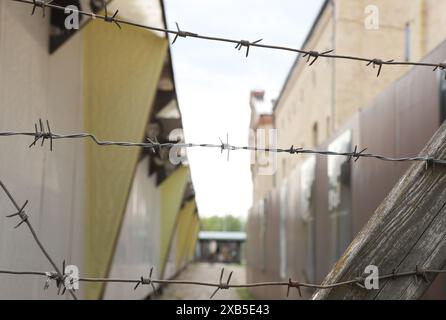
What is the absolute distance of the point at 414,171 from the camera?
75.9 inches

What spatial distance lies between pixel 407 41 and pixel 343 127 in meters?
10.7

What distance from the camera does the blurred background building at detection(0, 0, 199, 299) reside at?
4.36m

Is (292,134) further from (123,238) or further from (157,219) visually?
(123,238)

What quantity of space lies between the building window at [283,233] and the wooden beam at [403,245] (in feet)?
36.8

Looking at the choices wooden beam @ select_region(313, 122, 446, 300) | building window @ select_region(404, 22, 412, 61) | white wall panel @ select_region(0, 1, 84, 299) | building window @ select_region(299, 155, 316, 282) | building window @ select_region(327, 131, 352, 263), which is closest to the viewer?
wooden beam @ select_region(313, 122, 446, 300)

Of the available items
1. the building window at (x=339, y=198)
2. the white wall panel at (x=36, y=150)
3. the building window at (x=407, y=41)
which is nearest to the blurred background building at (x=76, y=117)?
the white wall panel at (x=36, y=150)

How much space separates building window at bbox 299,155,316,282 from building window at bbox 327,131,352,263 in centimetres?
129

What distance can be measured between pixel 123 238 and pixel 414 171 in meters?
9.47

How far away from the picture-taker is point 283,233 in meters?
13.7

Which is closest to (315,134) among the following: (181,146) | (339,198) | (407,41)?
(407,41)

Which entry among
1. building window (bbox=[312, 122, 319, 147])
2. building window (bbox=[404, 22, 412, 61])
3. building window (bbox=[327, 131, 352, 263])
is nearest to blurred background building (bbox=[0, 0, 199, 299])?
building window (bbox=[327, 131, 352, 263])

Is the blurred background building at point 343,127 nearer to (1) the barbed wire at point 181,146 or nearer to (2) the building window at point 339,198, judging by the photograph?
(2) the building window at point 339,198

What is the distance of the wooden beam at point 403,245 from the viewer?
6.09 ft

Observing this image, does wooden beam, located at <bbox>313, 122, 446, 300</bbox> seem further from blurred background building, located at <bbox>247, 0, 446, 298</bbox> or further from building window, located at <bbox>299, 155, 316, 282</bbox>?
building window, located at <bbox>299, 155, 316, 282</bbox>
